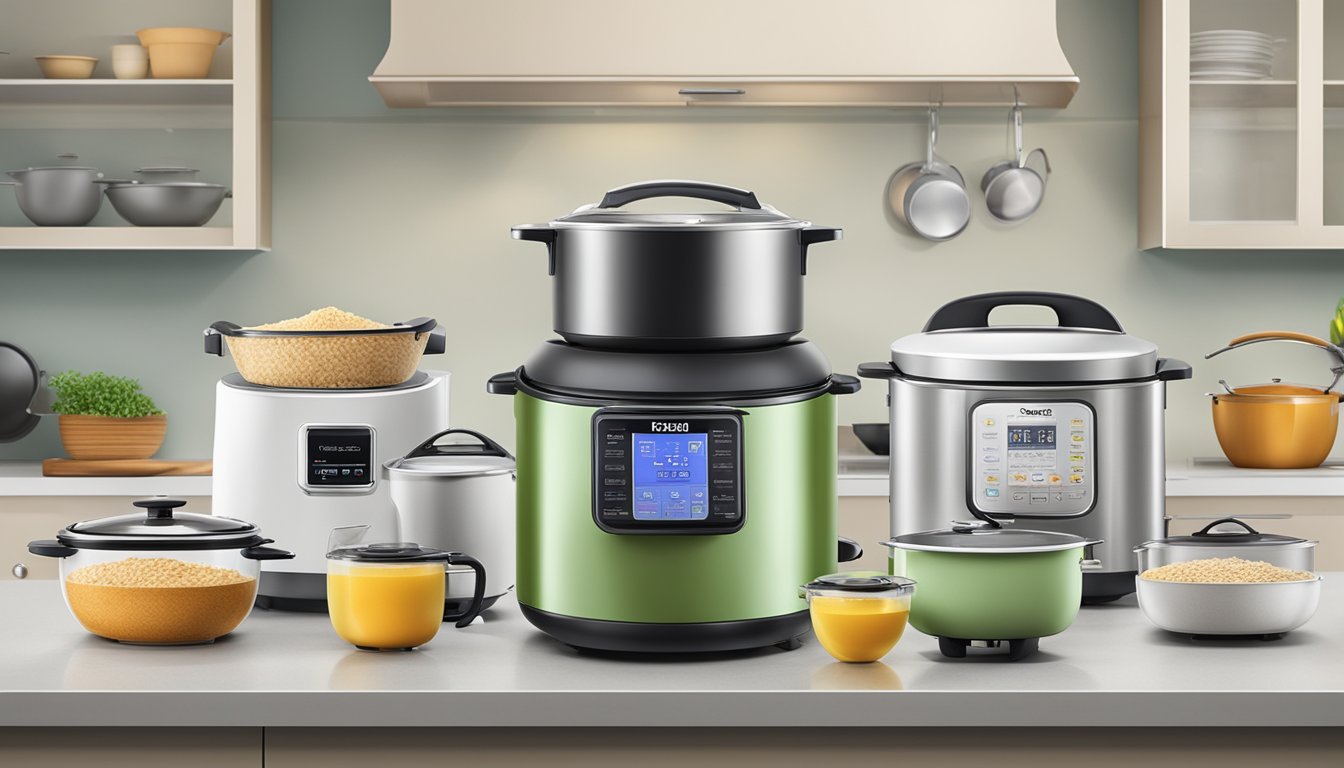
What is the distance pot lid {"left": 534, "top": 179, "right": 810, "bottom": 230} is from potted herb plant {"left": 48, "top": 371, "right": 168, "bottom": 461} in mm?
2168

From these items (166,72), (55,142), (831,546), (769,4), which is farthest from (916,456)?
(55,142)

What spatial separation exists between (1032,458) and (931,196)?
79.8 inches

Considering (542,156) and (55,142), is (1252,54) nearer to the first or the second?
(542,156)

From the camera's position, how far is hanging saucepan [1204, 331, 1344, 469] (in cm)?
298

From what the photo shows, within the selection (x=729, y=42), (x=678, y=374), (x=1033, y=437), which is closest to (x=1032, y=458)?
(x=1033, y=437)

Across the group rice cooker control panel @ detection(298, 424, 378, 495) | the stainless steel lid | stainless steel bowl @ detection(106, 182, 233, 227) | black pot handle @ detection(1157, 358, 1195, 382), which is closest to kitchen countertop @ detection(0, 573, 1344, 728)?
the stainless steel lid

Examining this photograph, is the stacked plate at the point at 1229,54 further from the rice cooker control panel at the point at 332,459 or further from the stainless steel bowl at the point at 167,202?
the rice cooker control panel at the point at 332,459

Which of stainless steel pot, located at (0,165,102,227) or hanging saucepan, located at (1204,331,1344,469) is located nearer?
hanging saucepan, located at (1204,331,1344,469)

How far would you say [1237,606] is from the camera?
3.77 feet

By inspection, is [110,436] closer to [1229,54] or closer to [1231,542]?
[1231,542]

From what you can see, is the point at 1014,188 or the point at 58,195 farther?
the point at 1014,188

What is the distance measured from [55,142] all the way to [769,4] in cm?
172

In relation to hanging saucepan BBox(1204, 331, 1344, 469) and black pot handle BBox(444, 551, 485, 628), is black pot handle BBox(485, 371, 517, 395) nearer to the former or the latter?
black pot handle BBox(444, 551, 485, 628)

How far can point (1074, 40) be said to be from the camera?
3.37 meters
